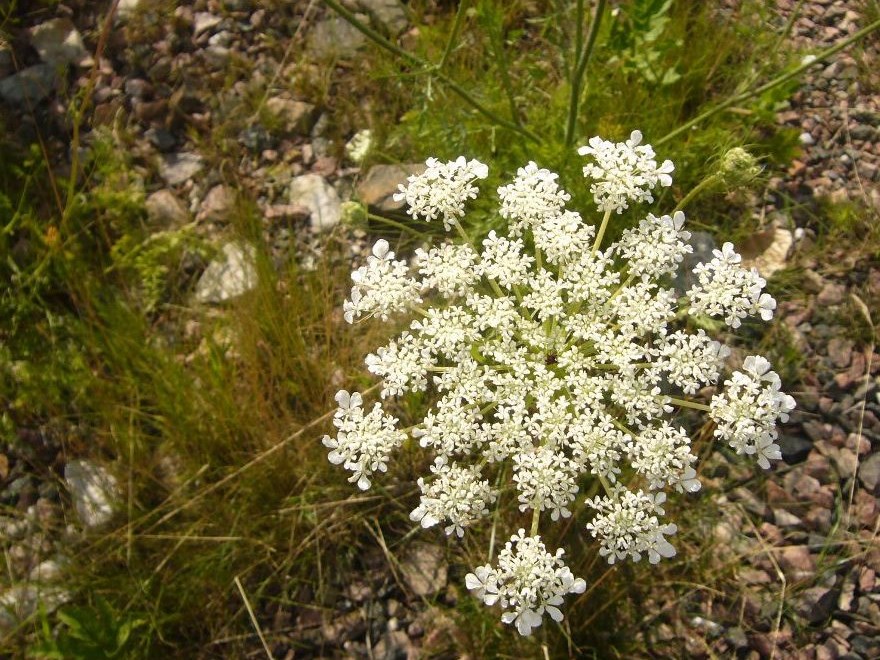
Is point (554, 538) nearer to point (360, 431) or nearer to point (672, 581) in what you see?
point (672, 581)

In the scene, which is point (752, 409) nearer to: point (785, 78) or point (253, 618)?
point (785, 78)

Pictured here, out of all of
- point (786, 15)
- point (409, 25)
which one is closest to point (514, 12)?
point (409, 25)

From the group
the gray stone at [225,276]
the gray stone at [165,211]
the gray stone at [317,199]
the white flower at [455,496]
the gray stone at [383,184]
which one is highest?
the white flower at [455,496]

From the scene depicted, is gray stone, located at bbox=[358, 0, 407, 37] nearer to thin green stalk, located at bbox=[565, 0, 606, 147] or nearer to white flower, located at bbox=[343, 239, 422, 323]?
thin green stalk, located at bbox=[565, 0, 606, 147]

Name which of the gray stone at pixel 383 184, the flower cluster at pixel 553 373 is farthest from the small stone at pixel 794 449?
the gray stone at pixel 383 184

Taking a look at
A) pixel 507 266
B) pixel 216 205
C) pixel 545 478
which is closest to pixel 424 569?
pixel 545 478

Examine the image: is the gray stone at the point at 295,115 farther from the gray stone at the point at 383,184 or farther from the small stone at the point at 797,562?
the small stone at the point at 797,562

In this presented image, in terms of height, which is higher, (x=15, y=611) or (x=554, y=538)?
(x=554, y=538)
